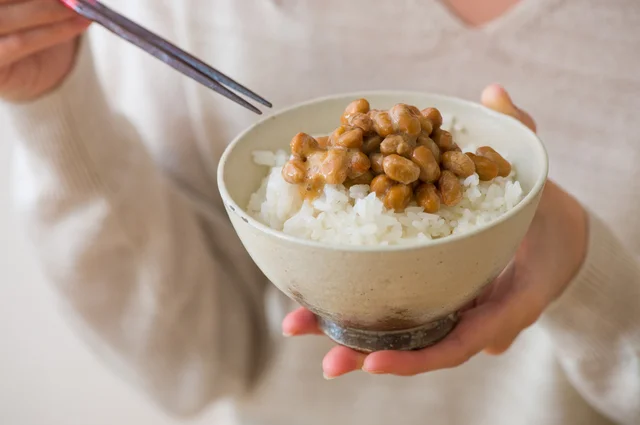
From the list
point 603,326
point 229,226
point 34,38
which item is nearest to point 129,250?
point 229,226

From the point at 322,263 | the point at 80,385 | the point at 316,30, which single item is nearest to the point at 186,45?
the point at 316,30

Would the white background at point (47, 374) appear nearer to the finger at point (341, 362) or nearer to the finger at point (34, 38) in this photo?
the finger at point (34, 38)

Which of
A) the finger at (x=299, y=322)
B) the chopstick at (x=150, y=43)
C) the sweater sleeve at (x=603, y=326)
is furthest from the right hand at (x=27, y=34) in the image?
the sweater sleeve at (x=603, y=326)

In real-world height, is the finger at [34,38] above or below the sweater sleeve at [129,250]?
above

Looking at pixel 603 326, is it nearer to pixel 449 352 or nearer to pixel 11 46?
pixel 449 352

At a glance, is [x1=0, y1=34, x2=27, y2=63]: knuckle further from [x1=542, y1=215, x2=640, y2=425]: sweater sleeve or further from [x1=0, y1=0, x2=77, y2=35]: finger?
[x1=542, y1=215, x2=640, y2=425]: sweater sleeve

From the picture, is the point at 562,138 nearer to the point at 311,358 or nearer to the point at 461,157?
the point at 461,157

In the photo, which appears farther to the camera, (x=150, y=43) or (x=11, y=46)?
(x=11, y=46)
